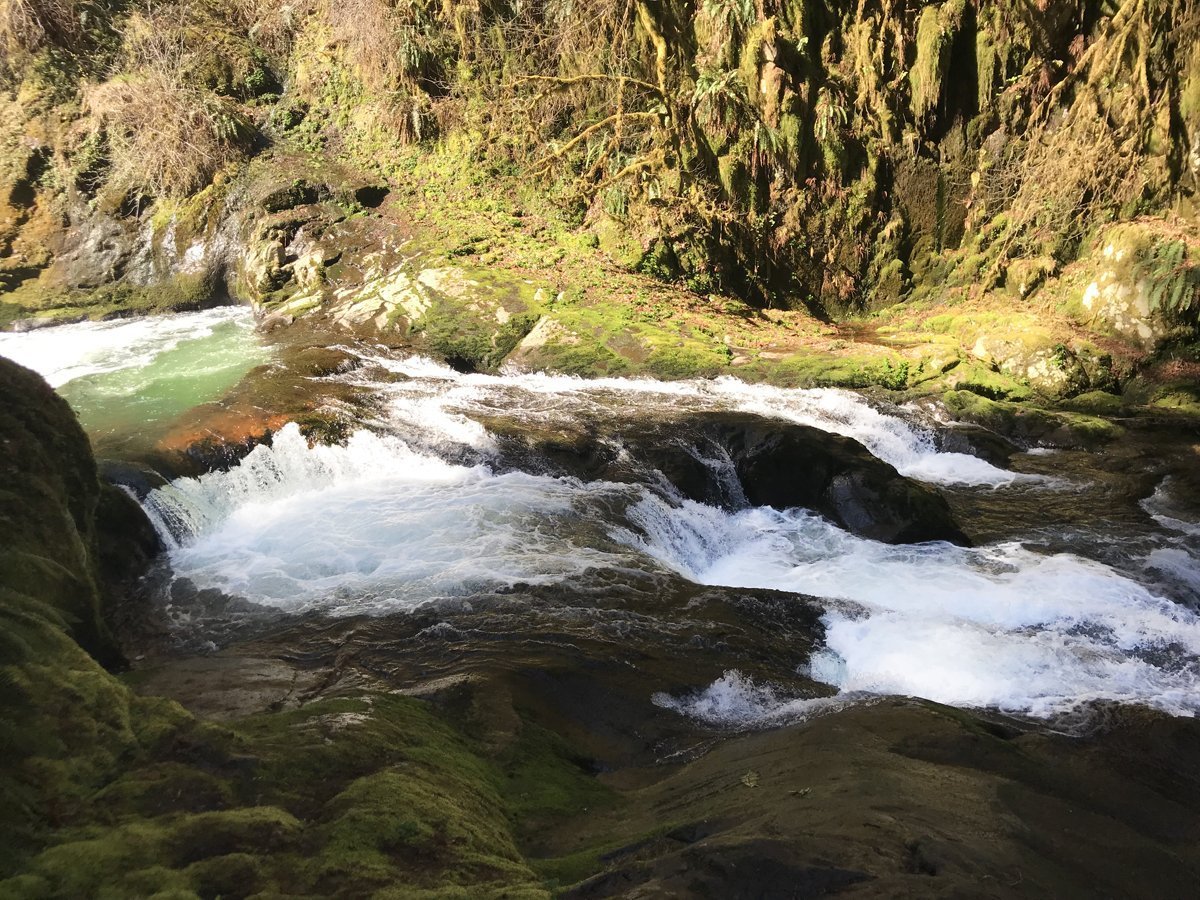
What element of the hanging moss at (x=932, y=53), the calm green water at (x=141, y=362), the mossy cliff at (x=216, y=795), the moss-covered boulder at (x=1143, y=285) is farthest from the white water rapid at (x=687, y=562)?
the hanging moss at (x=932, y=53)

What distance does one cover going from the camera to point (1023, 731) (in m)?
4.49

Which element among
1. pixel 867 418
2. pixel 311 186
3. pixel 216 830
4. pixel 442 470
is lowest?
pixel 867 418

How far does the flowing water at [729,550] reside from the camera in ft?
18.1

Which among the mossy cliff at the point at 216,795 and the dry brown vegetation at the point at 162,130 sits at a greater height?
the dry brown vegetation at the point at 162,130

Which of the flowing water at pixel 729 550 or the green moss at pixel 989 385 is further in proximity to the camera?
the green moss at pixel 989 385

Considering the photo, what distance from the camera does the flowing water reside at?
218 inches

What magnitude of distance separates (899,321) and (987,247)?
7.85ft

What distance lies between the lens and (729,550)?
26.8ft

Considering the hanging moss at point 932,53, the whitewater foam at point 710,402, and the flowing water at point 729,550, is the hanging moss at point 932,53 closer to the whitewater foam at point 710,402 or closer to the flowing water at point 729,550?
the whitewater foam at point 710,402

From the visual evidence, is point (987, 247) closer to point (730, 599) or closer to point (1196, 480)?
point (1196, 480)

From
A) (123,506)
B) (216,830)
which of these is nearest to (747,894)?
(216,830)

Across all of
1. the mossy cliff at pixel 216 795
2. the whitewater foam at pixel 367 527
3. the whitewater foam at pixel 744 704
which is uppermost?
the mossy cliff at pixel 216 795

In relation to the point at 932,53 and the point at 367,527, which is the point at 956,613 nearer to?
the point at 367,527

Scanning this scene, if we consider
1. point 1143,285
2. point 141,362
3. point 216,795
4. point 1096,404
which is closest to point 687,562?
point 216,795
